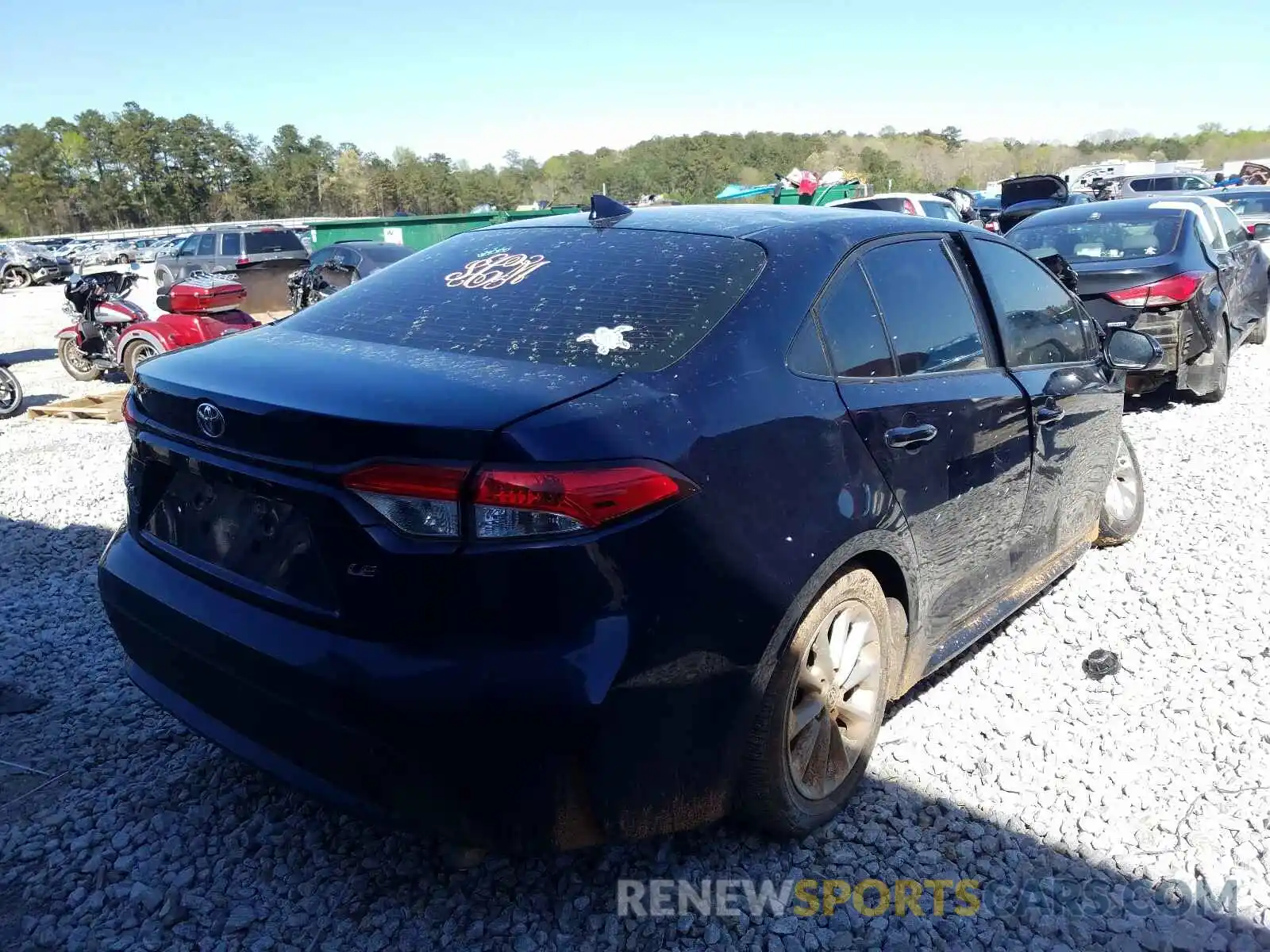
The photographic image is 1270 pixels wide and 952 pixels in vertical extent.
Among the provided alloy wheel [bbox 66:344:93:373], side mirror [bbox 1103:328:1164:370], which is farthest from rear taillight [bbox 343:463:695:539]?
alloy wheel [bbox 66:344:93:373]

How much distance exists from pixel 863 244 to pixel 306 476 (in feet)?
5.92

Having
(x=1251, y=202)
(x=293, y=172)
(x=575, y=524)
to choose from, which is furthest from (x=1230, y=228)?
(x=293, y=172)

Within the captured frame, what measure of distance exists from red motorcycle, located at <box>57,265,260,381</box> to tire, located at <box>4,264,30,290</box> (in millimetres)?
25314

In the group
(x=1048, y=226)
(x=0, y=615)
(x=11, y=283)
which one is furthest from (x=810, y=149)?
(x=0, y=615)

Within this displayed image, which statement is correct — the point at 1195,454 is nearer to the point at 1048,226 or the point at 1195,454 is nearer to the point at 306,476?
the point at 1048,226

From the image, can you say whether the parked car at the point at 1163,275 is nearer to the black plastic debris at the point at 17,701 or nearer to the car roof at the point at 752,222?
the car roof at the point at 752,222

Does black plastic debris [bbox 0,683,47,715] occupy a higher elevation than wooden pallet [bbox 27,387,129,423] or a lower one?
higher

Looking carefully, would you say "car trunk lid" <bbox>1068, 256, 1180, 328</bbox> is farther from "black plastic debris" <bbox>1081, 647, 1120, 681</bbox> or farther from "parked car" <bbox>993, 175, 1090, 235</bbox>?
"parked car" <bbox>993, 175, 1090, 235</bbox>

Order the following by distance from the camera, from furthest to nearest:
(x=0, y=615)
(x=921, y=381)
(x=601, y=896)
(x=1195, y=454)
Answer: (x=1195, y=454) → (x=0, y=615) → (x=921, y=381) → (x=601, y=896)

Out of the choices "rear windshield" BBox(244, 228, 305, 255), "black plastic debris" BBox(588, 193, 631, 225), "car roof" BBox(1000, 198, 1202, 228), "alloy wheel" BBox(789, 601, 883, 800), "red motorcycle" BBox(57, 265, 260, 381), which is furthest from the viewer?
"rear windshield" BBox(244, 228, 305, 255)

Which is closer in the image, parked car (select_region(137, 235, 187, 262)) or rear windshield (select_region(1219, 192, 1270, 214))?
rear windshield (select_region(1219, 192, 1270, 214))

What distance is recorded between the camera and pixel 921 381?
9.55 ft

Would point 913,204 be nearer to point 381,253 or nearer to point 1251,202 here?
point 1251,202

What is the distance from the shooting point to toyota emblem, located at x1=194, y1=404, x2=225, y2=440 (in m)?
2.22
